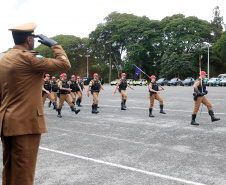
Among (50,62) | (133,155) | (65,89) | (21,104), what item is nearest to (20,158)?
(21,104)

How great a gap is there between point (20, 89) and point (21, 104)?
0.15m

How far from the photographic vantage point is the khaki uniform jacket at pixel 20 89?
2.57m

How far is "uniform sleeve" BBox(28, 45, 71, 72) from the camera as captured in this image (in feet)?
8.47

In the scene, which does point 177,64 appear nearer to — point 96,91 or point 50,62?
point 96,91

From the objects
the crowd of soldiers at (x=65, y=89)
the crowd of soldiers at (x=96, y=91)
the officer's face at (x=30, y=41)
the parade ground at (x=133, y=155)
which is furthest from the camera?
the crowd of soldiers at (x=65, y=89)

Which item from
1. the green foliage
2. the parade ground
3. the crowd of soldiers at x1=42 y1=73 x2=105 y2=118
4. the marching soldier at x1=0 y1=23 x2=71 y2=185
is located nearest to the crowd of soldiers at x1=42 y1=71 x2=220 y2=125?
the crowd of soldiers at x1=42 y1=73 x2=105 y2=118

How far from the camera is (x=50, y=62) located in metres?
2.63

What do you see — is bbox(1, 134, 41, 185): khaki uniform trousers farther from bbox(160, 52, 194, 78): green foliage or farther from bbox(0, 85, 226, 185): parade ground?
bbox(160, 52, 194, 78): green foliage

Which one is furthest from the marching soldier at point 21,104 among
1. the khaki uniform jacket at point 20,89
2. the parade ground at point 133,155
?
the parade ground at point 133,155

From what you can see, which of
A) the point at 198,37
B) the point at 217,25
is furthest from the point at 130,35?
the point at 217,25

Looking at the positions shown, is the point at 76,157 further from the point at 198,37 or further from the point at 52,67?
the point at 198,37

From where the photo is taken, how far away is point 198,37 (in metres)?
53.1

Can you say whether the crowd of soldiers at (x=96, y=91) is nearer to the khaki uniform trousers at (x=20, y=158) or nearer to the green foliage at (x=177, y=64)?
the khaki uniform trousers at (x=20, y=158)

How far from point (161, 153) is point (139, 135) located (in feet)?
6.14
